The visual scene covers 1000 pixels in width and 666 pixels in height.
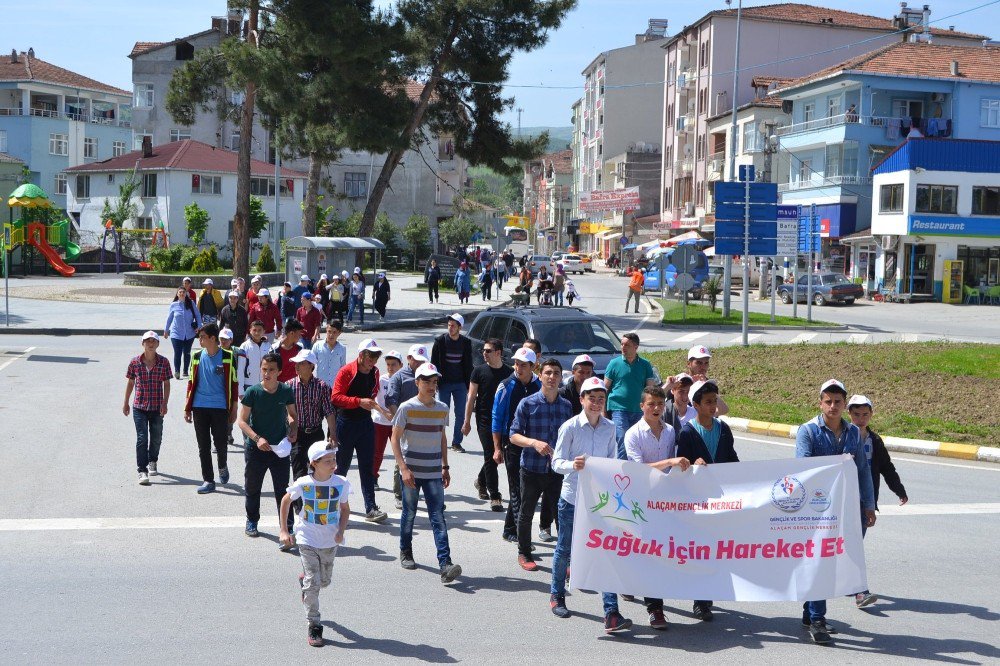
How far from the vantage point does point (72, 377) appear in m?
20.3

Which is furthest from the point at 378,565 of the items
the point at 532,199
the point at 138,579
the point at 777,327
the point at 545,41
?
the point at 532,199

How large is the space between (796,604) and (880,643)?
969 millimetres

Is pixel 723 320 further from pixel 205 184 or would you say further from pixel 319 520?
pixel 205 184

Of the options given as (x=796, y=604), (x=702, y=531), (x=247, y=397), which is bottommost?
(x=796, y=604)

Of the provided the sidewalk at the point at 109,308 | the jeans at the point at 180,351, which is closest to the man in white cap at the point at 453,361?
the jeans at the point at 180,351

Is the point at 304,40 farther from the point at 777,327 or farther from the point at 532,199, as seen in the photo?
the point at 532,199

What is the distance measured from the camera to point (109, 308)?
120 ft

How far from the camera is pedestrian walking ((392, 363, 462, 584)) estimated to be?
8.48m

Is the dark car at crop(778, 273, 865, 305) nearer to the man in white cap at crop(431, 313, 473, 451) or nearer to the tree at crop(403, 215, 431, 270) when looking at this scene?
the tree at crop(403, 215, 431, 270)

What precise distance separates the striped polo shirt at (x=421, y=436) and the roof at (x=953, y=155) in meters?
49.2

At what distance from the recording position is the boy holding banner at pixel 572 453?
749cm

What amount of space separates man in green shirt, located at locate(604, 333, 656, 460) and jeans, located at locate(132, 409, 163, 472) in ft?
16.4

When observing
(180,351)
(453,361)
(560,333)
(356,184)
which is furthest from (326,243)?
(356,184)

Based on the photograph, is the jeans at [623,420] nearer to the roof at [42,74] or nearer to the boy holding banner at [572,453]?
the boy holding banner at [572,453]
